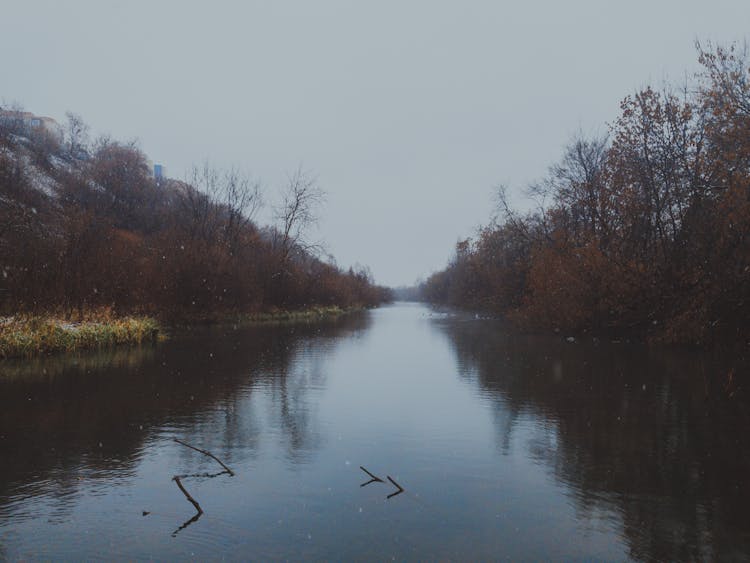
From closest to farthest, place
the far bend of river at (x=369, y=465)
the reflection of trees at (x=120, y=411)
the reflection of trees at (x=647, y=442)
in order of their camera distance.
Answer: the far bend of river at (x=369, y=465), the reflection of trees at (x=647, y=442), the reflection of trees at (x=120, y=411)

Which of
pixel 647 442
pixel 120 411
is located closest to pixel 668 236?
pixel 647 442

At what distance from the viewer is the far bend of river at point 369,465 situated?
188 inches

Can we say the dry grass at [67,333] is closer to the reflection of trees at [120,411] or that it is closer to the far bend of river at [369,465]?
the reflection of trees at [120,411]

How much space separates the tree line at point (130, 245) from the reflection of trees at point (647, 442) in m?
15.8

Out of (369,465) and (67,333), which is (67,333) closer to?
(67,333)

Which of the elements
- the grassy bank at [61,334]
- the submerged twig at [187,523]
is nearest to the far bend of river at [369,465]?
the submerged twig at [187,523]

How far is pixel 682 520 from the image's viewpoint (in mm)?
5266

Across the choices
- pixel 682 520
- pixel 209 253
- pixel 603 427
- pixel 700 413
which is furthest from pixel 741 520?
pixel 209 253

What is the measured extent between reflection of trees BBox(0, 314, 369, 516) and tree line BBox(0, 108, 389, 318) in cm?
535

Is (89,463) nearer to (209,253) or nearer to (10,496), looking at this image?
(10,496)

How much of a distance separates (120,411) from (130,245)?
2429 cm

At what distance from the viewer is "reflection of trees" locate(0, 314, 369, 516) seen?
6.64 meters

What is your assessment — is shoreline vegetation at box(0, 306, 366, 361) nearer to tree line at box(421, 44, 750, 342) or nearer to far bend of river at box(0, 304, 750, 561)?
far bend of river at box(0, 304, 750, 561)

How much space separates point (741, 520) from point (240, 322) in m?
33.3
